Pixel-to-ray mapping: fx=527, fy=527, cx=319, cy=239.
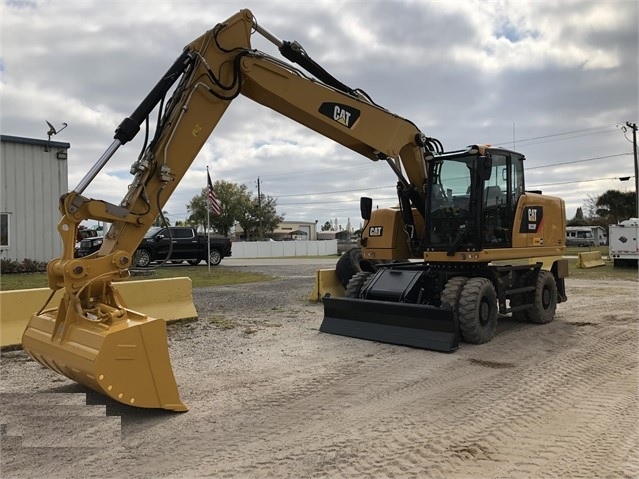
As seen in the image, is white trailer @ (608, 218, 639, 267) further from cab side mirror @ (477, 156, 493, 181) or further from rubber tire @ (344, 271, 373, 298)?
rubber tire @ (344, 271, 373, 298)

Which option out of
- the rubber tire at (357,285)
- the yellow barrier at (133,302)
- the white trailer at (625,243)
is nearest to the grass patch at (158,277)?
the yellow barrier at (133,302)

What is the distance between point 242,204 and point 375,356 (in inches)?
2171

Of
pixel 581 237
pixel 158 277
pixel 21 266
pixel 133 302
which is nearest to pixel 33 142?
pixel 21 266

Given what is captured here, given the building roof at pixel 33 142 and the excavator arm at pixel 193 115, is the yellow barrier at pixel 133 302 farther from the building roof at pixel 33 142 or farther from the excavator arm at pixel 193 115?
the building roof at pixel 33 142

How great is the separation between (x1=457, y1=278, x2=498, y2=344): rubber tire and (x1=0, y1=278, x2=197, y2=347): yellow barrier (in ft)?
15.3

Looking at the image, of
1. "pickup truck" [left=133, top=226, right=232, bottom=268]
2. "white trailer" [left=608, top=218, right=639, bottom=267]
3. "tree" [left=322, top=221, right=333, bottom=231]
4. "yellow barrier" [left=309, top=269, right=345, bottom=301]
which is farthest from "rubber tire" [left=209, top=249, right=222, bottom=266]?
"tree" [left=322, top=221, right=333, bottom=231]

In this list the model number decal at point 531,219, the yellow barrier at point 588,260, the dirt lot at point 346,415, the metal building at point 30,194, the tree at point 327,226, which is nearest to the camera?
the dirt lot at point 346,415

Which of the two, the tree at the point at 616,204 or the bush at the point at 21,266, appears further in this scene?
the tree at the point at 616,204

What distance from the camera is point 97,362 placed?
13.7 feet

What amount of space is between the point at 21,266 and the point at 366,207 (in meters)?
12.7

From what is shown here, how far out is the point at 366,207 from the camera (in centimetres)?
919

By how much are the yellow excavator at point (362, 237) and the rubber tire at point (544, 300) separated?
0.02m

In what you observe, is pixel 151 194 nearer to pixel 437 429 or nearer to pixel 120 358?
pixel 120 358

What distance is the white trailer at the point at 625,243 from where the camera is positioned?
22125 millimetres
